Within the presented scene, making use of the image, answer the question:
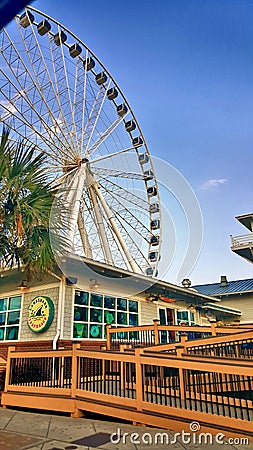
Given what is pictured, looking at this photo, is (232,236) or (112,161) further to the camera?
(232,236)

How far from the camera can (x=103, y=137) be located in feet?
61.6

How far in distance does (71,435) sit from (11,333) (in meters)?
6.19

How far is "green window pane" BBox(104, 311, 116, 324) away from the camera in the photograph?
36.1 ft

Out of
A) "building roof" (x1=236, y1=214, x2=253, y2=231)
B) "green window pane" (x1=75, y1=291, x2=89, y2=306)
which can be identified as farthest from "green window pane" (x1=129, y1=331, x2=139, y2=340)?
"building roof" (x1=236, y1=214, x2=253, y2=231)

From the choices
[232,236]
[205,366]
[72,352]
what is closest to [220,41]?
[205,366]

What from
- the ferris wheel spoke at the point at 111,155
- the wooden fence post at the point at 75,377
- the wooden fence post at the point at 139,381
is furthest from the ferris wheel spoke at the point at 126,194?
the wooden fence post at the point at 139,381

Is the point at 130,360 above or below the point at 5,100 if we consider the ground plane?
below

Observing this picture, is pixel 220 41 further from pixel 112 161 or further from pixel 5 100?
pixel 112 161

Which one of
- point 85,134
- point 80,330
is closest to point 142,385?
point 80,330

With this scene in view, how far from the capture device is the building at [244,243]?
20.7m

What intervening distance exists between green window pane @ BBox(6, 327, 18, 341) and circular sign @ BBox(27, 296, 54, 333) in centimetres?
72

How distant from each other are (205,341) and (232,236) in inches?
573

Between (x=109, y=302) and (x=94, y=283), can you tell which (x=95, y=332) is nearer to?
(x=109, y=302)

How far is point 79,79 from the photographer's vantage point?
18.0 metres
